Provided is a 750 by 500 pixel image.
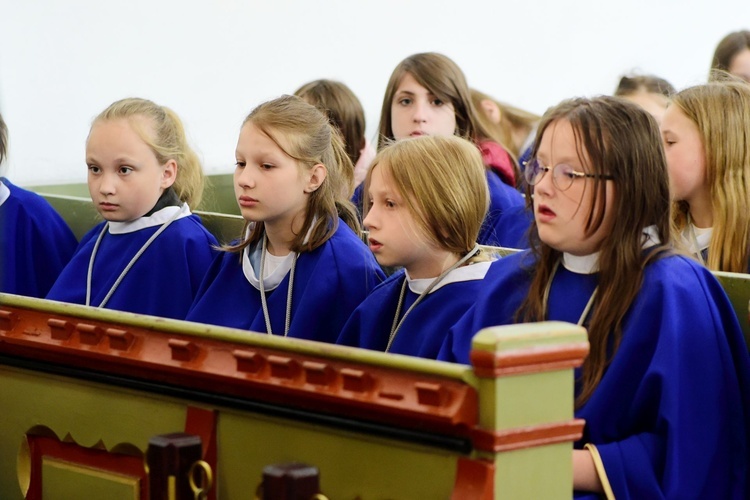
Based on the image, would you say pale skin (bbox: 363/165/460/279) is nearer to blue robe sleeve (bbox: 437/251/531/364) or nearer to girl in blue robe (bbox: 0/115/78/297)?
blue robe sleeve (bbox: 437/251/531/364)

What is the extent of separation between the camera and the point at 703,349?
2410mm

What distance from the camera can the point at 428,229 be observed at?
113 inches

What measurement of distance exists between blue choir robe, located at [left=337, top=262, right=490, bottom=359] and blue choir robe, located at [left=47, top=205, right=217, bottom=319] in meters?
0.76

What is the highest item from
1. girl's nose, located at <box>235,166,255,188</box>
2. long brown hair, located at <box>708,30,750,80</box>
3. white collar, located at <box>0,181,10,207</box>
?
long brown hair, located at <box>708,30,750,80</box>

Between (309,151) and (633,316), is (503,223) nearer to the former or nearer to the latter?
(309,151)

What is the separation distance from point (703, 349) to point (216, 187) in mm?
3236

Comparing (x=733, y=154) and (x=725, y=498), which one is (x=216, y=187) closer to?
(x=733, y=154)

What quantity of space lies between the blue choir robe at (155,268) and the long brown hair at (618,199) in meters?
1.39

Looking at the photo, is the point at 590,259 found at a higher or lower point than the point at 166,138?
lower

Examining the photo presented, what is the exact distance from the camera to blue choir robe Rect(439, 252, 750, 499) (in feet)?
7.66

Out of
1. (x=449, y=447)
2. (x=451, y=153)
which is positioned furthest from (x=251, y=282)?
(x=449, y=447)

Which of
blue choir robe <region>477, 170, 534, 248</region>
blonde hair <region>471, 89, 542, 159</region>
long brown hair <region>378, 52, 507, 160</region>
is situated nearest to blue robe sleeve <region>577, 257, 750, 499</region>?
blue choir robe <region>477, 170, 534, 248</region>

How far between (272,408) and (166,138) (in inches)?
71.0

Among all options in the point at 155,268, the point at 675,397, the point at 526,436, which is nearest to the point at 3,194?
the point at 155,268
